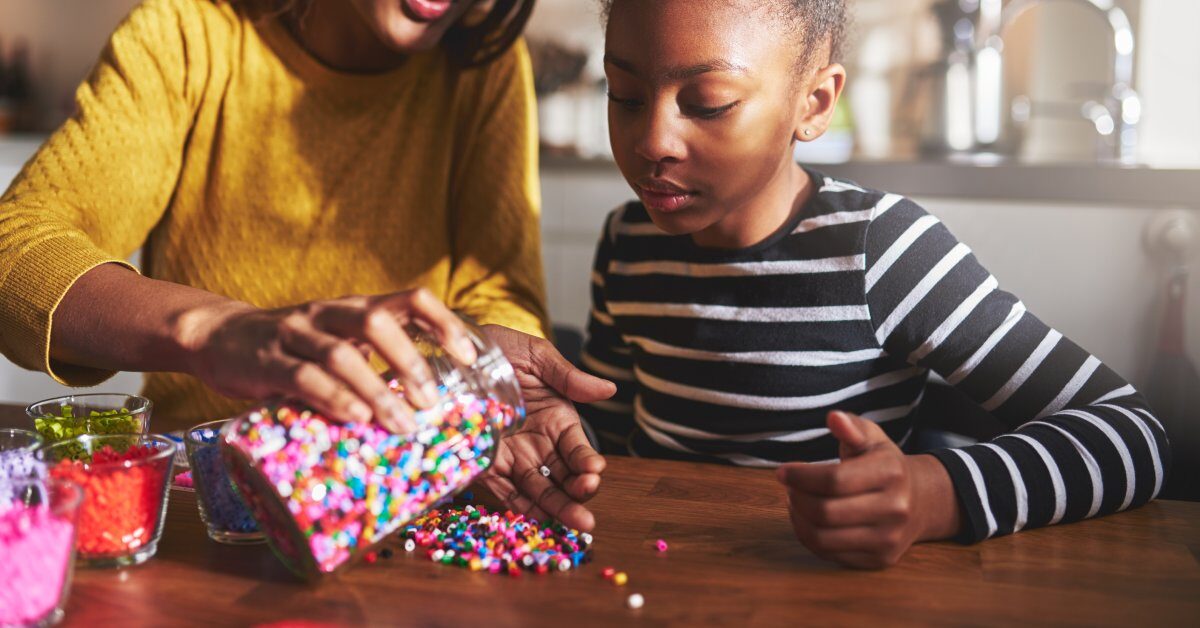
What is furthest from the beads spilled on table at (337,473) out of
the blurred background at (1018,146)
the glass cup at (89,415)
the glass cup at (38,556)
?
the blurred background at (1018,146)

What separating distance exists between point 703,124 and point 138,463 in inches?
24.7

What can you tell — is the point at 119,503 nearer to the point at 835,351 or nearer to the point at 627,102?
the point at 627,102

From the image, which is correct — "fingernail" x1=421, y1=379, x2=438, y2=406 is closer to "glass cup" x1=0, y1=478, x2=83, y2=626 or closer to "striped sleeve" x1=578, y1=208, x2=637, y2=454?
"glass cup" x1=0, y1=478, x2=83, y2=626

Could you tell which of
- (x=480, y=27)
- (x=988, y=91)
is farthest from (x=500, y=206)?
(x=988, y=91)

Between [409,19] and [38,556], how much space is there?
32.7 inches

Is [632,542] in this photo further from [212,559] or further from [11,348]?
[11,348]

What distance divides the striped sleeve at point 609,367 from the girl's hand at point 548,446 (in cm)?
43

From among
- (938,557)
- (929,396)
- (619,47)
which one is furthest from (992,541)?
(619,47)

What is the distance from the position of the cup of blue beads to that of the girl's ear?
2.35 feet

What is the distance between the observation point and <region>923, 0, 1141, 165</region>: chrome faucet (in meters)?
2.61

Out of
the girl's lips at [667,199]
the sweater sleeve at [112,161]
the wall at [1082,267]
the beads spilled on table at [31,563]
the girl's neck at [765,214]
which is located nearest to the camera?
the beads spilled on table at [31,563]

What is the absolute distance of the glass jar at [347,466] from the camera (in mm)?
730

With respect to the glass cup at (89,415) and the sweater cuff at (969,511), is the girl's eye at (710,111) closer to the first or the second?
the sweater cuff at (969,511)

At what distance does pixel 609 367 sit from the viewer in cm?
148
